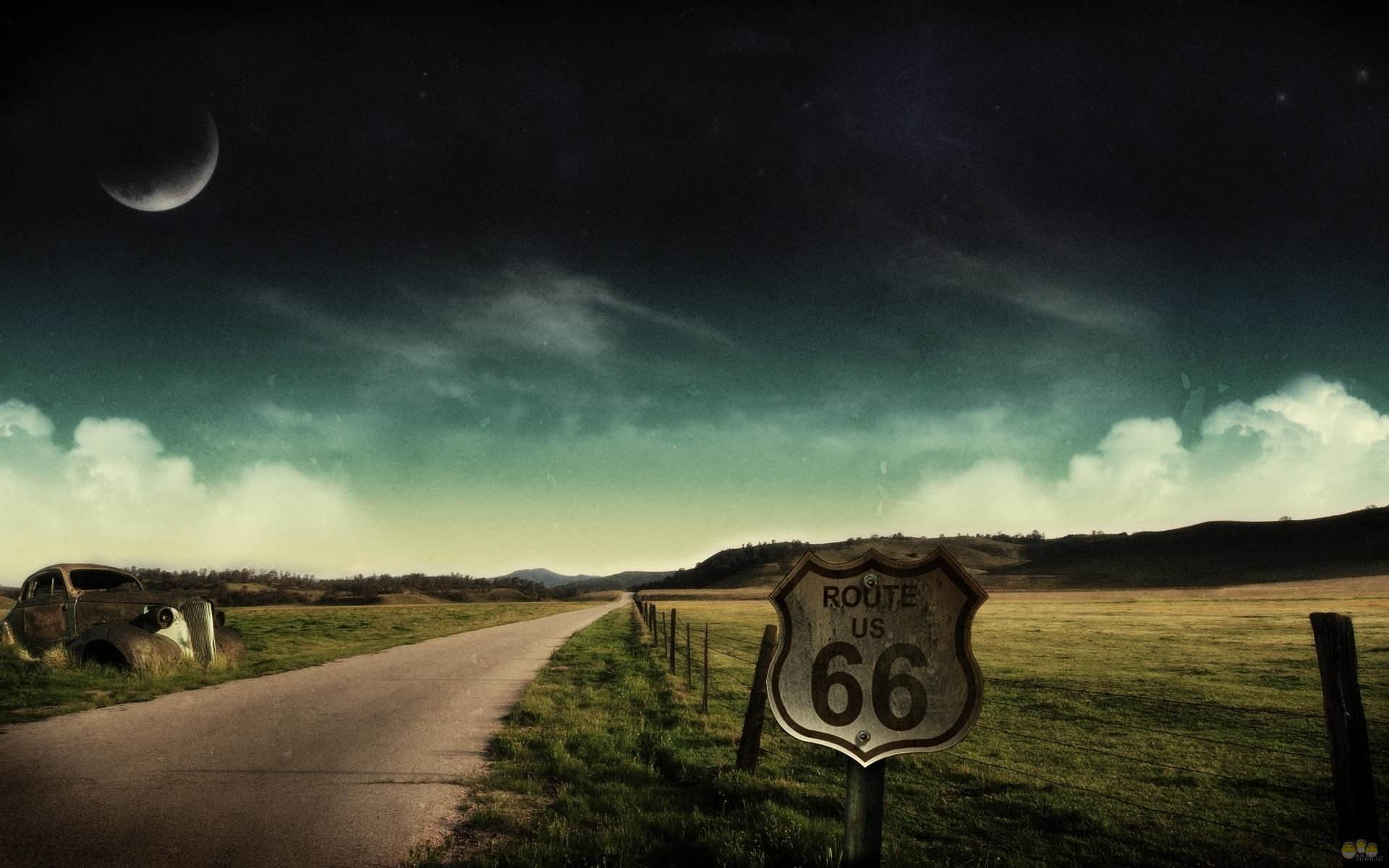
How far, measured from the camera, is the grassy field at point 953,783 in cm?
563

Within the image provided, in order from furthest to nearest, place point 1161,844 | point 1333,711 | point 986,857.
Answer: point 1161,844 < point 986,857 < point 1333,711

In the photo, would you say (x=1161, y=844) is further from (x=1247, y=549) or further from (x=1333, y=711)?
(x=1247, y=549)

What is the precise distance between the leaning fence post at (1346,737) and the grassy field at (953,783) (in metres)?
2.67

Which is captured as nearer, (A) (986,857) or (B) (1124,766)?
(A) (986,857)

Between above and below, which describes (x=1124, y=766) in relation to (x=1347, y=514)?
below

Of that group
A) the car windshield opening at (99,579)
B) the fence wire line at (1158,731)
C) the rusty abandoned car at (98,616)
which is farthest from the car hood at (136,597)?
the fence wire line at (1158,731)

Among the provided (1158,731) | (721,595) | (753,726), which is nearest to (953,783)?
(753,726)

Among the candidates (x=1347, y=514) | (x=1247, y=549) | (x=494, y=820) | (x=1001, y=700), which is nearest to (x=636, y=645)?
(x=1001, y=700)

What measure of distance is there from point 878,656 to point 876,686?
0.15m

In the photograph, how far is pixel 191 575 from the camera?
14225 centimetres

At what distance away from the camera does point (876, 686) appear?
3.47 metres

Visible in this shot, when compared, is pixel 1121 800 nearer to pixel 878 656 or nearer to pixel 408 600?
pixel 878 656

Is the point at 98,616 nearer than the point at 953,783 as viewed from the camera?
No

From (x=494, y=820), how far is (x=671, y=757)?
2.68 m
